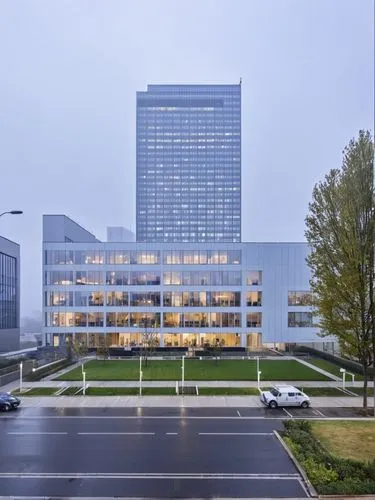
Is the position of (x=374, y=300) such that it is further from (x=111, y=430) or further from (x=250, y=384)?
(x=111, y=430)

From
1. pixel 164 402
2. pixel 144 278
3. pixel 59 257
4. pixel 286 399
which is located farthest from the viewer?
pixel 59 257

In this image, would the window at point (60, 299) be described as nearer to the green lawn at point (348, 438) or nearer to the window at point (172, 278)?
the window at point (172, 278)

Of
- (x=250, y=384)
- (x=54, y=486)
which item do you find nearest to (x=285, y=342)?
(x=250, y=384)

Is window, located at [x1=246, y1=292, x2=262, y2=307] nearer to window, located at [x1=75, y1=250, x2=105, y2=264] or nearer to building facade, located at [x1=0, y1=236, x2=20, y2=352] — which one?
window, located at [x1=75, y1=250, x2=105, y2=264]

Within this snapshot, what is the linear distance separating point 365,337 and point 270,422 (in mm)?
8907

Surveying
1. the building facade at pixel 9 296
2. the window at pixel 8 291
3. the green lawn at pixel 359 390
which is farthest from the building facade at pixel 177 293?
the green lawn at pixel 359 390

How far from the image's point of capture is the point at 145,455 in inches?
810

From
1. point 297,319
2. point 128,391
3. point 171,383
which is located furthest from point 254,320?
point 128,391

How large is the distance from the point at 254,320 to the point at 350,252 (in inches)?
1850

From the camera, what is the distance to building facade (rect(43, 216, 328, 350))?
74188 millimetres

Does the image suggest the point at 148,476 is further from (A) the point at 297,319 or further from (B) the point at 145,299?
(A) the point at 297,319

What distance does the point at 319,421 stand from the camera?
87.9 ft

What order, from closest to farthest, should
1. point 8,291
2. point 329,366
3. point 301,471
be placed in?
1. point 301,471
2. point 329,366
3. point 8,291

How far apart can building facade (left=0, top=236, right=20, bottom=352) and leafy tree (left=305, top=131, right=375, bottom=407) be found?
50.3 meters
